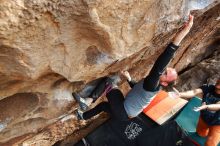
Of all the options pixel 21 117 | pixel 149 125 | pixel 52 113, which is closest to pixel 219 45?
pixel 149 125

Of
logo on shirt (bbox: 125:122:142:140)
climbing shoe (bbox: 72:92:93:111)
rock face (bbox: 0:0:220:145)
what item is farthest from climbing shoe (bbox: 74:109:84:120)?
logo on shirt (bbox: 125:122:142:140)

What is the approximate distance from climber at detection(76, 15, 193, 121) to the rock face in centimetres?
20

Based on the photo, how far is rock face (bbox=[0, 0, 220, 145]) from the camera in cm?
227

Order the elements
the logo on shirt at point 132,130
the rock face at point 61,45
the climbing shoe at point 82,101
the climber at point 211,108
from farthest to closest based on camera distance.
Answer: the logo on shirt at point 132,130 < the climber at point 211,108 < the climbing shoe at point 82,101 < the rock face at point 61,45

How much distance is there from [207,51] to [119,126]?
2.03 meters

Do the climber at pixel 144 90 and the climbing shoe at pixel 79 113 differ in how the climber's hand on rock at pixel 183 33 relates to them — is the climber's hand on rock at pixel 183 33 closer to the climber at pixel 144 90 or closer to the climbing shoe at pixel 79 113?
the climber at pixel 144 90

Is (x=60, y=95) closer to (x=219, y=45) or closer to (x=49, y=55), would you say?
(x=49, y=55)

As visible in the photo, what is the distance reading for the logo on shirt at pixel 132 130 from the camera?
4855 mm

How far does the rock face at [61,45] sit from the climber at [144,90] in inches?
8.1

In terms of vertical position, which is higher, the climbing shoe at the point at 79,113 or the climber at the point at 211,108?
the climbing shoe at the point at 79,113

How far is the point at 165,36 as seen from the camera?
11.2ft

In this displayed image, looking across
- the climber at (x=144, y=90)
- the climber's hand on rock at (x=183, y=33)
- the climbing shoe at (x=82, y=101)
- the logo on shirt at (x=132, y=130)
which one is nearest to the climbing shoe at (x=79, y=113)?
the climber at (x=144, y=90)

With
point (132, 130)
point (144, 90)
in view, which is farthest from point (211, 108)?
point (132, 130)

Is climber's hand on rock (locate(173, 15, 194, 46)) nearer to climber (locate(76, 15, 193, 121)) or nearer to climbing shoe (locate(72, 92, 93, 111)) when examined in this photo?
climber (locate(76, 15, 193, 121))
